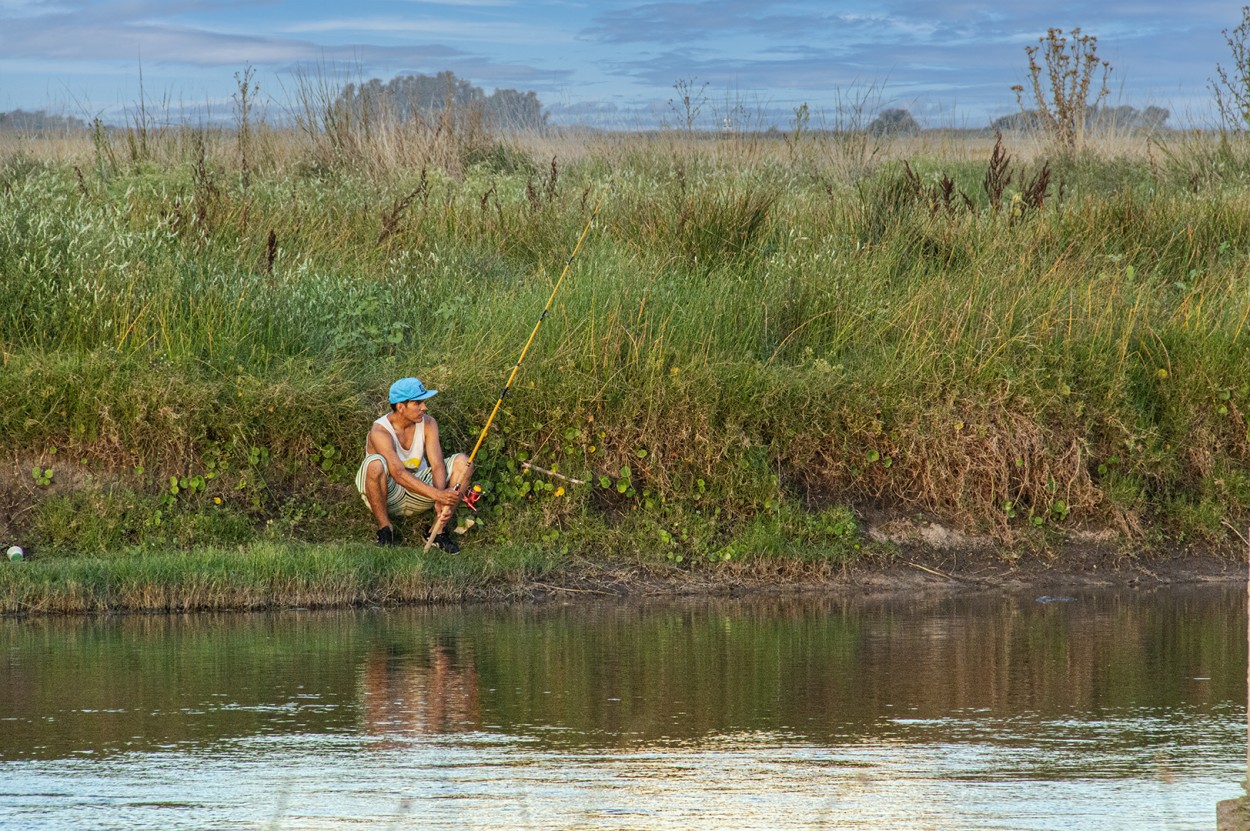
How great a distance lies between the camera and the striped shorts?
11.2 m

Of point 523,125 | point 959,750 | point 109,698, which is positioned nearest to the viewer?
point 959,750

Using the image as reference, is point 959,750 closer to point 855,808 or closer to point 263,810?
point 855,808

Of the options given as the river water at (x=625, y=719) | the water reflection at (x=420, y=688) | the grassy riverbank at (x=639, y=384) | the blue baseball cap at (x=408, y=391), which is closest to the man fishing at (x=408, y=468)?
the blue baseball cap at (x=408, y=391)

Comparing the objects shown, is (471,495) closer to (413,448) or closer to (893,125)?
(413,448)

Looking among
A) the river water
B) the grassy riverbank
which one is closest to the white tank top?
the grassy riverbank

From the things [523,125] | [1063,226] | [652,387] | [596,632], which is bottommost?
[596,632]

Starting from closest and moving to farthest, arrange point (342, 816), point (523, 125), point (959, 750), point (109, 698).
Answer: point (342, 816) → point (959, 750) → point (109, 698) → point (523, 125)

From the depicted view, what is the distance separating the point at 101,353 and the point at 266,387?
127cm

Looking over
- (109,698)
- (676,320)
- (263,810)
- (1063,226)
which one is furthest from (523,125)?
(263,810)

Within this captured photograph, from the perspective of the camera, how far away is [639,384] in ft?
39.2

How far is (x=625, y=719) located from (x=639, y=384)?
523 centimetres

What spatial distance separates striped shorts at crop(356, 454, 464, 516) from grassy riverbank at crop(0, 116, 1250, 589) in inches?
14.6

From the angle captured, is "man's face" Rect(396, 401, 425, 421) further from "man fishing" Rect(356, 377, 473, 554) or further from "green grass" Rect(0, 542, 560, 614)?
"green grass" Rect(0, 542, 560, 614)

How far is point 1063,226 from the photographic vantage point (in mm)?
16219
